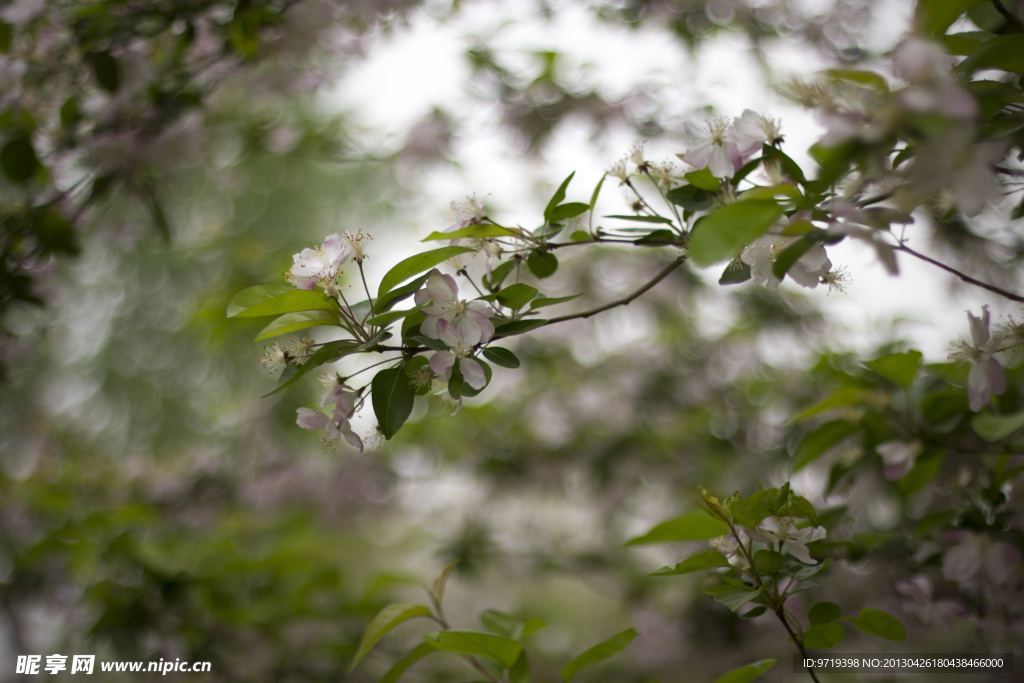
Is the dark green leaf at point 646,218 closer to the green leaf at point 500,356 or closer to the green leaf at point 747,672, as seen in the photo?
the green leaf at point 500,356

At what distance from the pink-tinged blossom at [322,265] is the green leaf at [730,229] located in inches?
12.7

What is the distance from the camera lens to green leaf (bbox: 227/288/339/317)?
0.51 m

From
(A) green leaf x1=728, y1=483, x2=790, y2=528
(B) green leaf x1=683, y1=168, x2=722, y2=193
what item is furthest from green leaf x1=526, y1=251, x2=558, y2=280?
(A) green leaf x1=728, y1=483, x2=790, y2=528

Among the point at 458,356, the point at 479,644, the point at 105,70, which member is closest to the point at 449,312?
the point at 458,356

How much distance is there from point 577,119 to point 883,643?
1.70 meters

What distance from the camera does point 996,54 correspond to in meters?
0.39

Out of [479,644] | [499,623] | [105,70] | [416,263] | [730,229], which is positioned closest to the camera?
[730,229]

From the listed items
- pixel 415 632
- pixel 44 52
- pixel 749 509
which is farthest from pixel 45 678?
pixel 749 509

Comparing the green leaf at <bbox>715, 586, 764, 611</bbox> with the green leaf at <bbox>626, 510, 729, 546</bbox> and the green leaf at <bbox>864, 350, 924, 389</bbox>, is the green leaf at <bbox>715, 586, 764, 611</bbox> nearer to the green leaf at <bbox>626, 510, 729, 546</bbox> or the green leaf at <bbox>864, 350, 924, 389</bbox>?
the green leaf at <bbox>626, 510, 729, 546</bbox>

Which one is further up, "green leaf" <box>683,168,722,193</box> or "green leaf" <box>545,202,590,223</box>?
"green leaf" <box>683,168,722,193</box>

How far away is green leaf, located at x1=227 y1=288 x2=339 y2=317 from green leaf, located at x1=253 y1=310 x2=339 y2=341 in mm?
16

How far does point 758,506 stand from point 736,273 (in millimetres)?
209

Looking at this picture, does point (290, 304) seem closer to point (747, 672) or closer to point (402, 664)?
point (402, 664)

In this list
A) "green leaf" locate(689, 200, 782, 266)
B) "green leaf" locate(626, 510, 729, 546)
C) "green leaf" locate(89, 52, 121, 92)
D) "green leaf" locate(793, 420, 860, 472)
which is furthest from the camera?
"green leaf" locate(89, 52, 121, 92)
